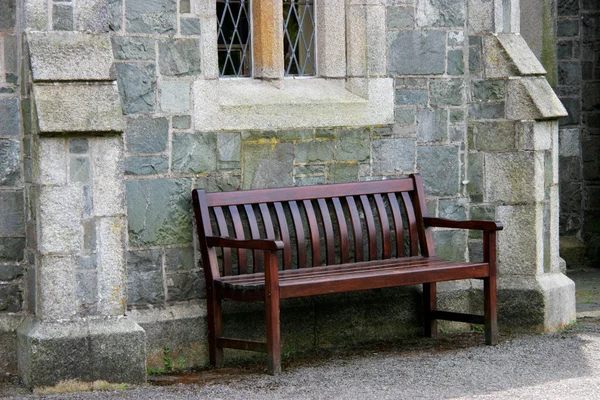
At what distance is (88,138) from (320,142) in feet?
6.02

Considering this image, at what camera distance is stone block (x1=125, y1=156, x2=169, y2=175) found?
6.94 metres

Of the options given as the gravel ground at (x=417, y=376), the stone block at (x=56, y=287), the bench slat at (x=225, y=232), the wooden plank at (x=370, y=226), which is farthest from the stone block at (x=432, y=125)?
the stone block at (x=56, y=287)

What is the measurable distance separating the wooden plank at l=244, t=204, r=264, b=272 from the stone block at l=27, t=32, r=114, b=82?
1.29 m

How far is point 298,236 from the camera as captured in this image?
738 cm

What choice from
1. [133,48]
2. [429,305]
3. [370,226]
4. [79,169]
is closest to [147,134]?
[133,48]

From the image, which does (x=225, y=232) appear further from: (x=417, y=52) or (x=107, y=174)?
(x=417, y=52)

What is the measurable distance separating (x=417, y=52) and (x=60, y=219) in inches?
117

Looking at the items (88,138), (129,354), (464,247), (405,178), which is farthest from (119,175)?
(464,247)

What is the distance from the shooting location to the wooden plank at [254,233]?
715 centimetres

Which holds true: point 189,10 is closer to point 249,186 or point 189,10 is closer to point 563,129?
point 249,186

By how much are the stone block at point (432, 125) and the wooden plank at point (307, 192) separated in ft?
1.25

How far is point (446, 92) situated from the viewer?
321 inches

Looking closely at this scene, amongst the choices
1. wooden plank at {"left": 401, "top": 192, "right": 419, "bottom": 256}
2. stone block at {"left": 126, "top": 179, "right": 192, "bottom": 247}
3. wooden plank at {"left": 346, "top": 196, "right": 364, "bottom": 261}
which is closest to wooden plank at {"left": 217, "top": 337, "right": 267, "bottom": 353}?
stone block at {"left": 126, "top": 179, "right": 192, "bottom": 247}

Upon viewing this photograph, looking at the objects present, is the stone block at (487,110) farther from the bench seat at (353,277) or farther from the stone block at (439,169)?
the bench seat at (353,277)
